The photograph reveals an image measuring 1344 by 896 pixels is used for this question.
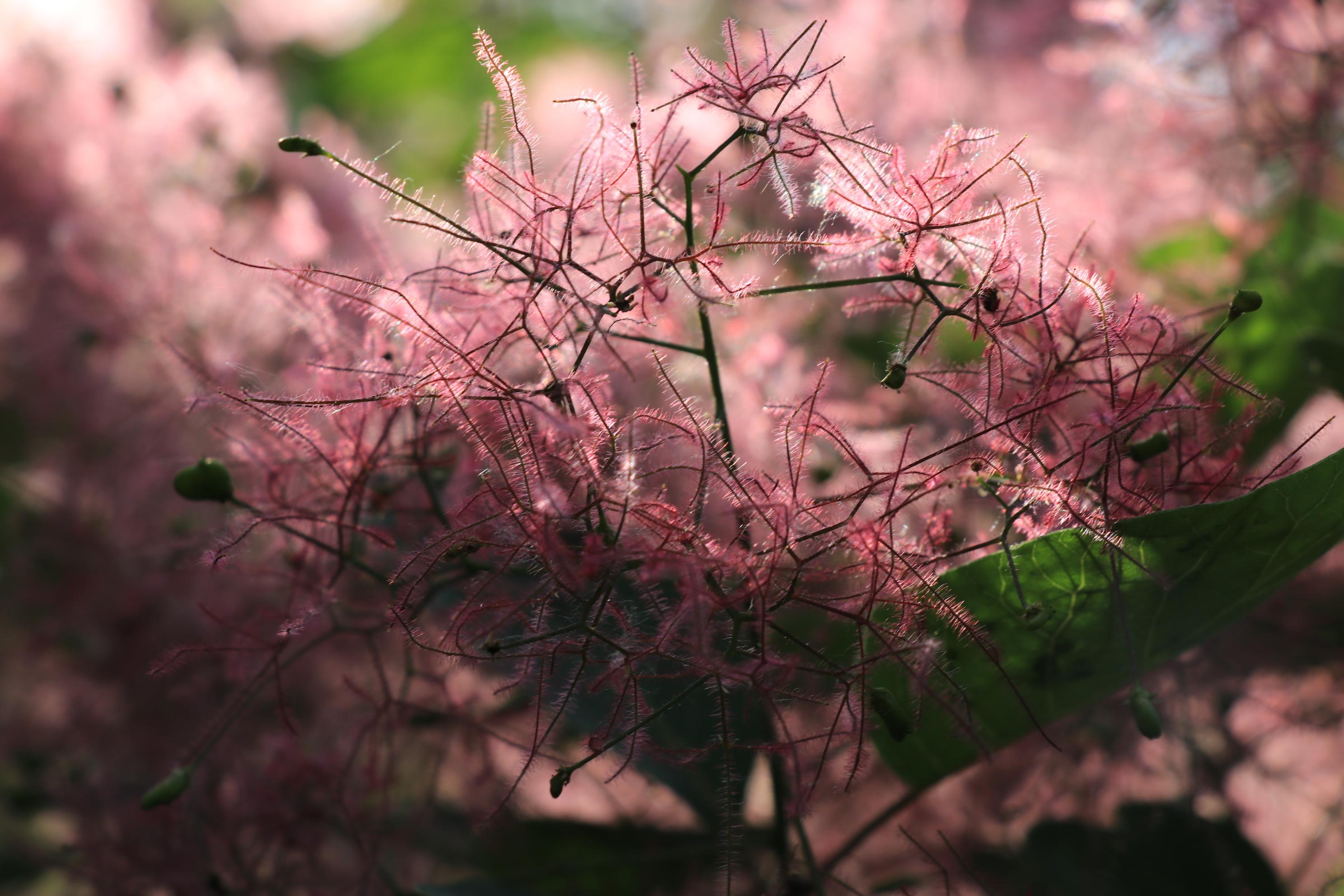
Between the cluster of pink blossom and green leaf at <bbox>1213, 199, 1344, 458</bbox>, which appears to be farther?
green leaf at <bbox>1213, 199, 1344, 458</bbox>

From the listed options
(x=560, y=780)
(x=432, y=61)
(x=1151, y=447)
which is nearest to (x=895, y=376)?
(x=1151, y=447)

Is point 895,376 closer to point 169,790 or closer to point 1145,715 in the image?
point 1145,715

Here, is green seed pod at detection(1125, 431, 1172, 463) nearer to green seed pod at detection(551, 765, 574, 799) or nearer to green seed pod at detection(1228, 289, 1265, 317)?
green seed pod at detection(1228, 289, 1265, 317)

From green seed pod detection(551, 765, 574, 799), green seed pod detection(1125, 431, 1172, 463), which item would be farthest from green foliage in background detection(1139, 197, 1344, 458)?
green seed pod detection(551, 765, 574, 799)

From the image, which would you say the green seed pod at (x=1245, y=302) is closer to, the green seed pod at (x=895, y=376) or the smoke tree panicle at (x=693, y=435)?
the smoke tree panicle at (x=693, y=435)

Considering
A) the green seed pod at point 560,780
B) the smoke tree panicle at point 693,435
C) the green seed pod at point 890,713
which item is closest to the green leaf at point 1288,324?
the smoke tree panicle at point 693,435

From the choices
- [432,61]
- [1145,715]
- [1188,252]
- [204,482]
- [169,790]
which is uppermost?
[432,61]

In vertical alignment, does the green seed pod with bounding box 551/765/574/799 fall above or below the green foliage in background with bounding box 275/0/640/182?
below
